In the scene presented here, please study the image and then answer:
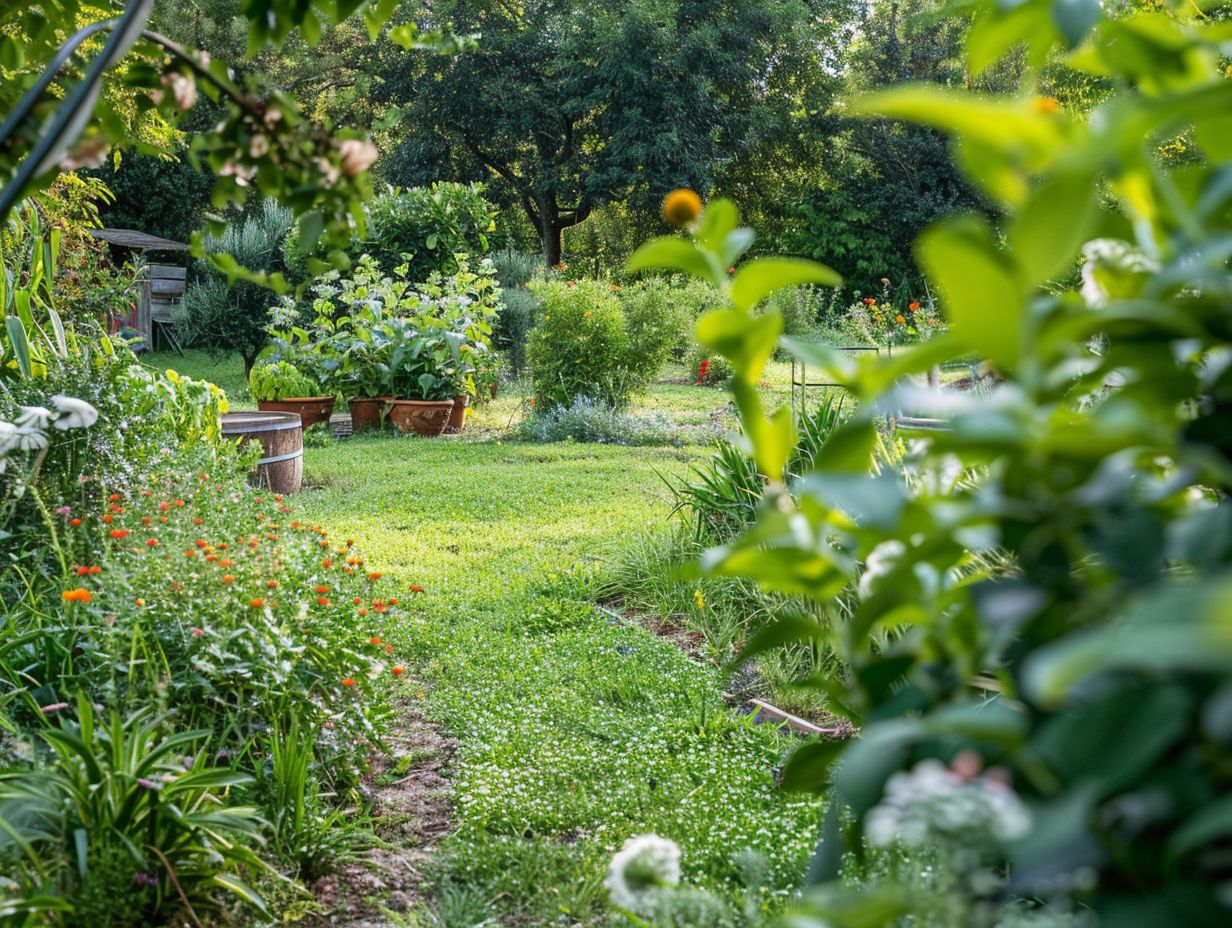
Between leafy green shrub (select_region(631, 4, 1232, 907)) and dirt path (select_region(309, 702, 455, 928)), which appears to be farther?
dirt path (select_region(309, 702, 455, 928))

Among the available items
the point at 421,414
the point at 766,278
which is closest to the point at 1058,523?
the point at 766,278

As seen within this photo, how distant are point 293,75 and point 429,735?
22.0 m

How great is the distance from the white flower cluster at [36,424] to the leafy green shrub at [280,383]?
6.11 meters

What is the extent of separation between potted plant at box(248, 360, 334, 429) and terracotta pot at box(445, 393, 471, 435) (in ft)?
3.70

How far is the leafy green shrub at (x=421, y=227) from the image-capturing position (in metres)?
11.5

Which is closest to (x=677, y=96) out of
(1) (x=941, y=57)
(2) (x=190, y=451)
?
(1) (x=941, y=57)

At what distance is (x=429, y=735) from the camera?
9.97 feet

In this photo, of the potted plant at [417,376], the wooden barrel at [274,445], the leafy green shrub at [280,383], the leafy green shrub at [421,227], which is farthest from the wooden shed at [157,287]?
the wooden barrel at [274,445]

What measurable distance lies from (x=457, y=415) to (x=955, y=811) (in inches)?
364

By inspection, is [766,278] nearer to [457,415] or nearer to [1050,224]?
[1050,224]

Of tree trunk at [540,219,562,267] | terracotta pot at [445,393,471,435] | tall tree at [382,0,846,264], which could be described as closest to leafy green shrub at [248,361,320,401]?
terracotta pot at [445,393,471,435]

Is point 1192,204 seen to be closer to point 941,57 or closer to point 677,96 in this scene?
point 677,96

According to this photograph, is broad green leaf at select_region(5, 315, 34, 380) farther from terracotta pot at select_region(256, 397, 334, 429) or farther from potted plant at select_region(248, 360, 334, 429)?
potted plant at select_region(248, 360, 334, 429)

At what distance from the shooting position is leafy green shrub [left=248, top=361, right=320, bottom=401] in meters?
9.04
